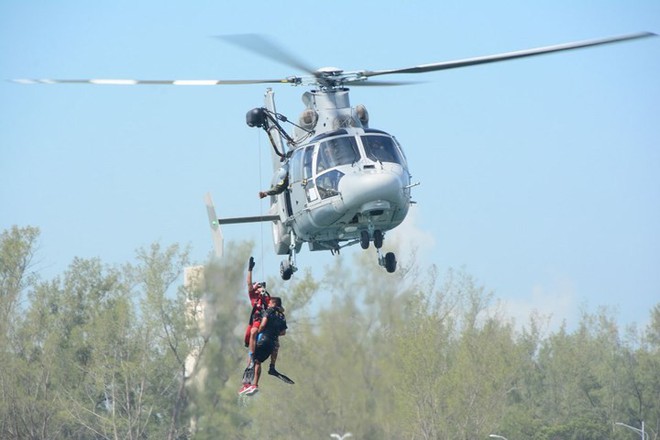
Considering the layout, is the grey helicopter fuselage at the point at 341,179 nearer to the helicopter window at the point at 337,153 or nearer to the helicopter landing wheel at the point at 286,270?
the helicopter window at the point at 337,153

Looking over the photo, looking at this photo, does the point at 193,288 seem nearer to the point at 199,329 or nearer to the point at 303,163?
the point at 199,329

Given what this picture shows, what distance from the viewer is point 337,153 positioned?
25656 mm

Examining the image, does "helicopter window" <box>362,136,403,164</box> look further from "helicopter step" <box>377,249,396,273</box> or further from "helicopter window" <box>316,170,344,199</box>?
"helicopter step" <box>377,249,396,273</box>

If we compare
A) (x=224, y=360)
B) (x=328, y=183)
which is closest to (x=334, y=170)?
(x=328, y=183)

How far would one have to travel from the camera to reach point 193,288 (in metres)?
51.8

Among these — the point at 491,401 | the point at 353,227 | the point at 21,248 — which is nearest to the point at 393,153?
the point at 353,227

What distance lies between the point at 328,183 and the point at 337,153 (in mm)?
621

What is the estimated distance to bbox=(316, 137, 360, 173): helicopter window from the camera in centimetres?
2556

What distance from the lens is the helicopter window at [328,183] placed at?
25.4 meters

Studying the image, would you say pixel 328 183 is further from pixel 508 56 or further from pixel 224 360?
pixel 224 360

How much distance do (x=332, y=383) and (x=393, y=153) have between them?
25.1 metres

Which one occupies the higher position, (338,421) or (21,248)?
(21,248)

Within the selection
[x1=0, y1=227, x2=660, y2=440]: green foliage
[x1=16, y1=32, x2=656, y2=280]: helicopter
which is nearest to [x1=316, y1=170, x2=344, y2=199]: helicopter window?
[x1=16, y1=32, x2=656, y2=280]: helicopter

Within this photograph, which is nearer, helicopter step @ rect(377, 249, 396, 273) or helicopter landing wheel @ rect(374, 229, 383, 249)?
helicopter landing wheel @ rect(374, 229, 383, 249)
